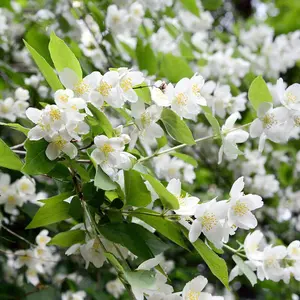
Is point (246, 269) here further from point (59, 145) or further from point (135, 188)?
point (59, 145)

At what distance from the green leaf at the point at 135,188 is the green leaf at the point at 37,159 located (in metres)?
0.12

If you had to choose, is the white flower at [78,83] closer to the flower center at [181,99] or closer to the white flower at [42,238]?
the flower center at [181,99]

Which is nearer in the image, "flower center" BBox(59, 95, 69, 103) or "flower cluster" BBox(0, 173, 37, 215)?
"flower center" BBox(59, 95, 69, 103)

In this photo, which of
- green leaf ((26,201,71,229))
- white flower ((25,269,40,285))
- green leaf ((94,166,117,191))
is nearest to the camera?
green leaf ((94,166,117,191))

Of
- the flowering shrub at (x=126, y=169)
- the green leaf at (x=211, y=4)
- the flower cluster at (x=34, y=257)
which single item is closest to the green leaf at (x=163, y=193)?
the flowering shrub at (x=126, y=169)

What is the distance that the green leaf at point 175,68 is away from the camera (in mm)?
1499

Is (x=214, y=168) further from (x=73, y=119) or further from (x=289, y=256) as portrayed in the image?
(x=73, y=119)

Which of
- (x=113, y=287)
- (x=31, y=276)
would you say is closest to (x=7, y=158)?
(x=31, y=276)

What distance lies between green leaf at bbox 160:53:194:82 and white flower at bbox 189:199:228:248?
0.79m

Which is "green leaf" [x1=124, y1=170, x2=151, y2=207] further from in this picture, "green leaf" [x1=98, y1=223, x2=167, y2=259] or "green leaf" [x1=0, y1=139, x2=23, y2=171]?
"green leaf" [x1=0, y1=139, x2=23, y2=171]

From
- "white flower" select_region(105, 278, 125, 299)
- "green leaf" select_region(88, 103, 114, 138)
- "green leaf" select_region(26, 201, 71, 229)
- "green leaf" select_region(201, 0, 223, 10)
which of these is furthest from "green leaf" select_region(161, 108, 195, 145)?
"green leaf" select_region(201, 0, 223, 10)

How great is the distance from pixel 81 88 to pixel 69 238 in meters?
0.27

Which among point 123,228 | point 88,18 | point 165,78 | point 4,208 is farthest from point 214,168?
point 123,228

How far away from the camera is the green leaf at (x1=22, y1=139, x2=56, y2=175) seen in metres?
0.74
